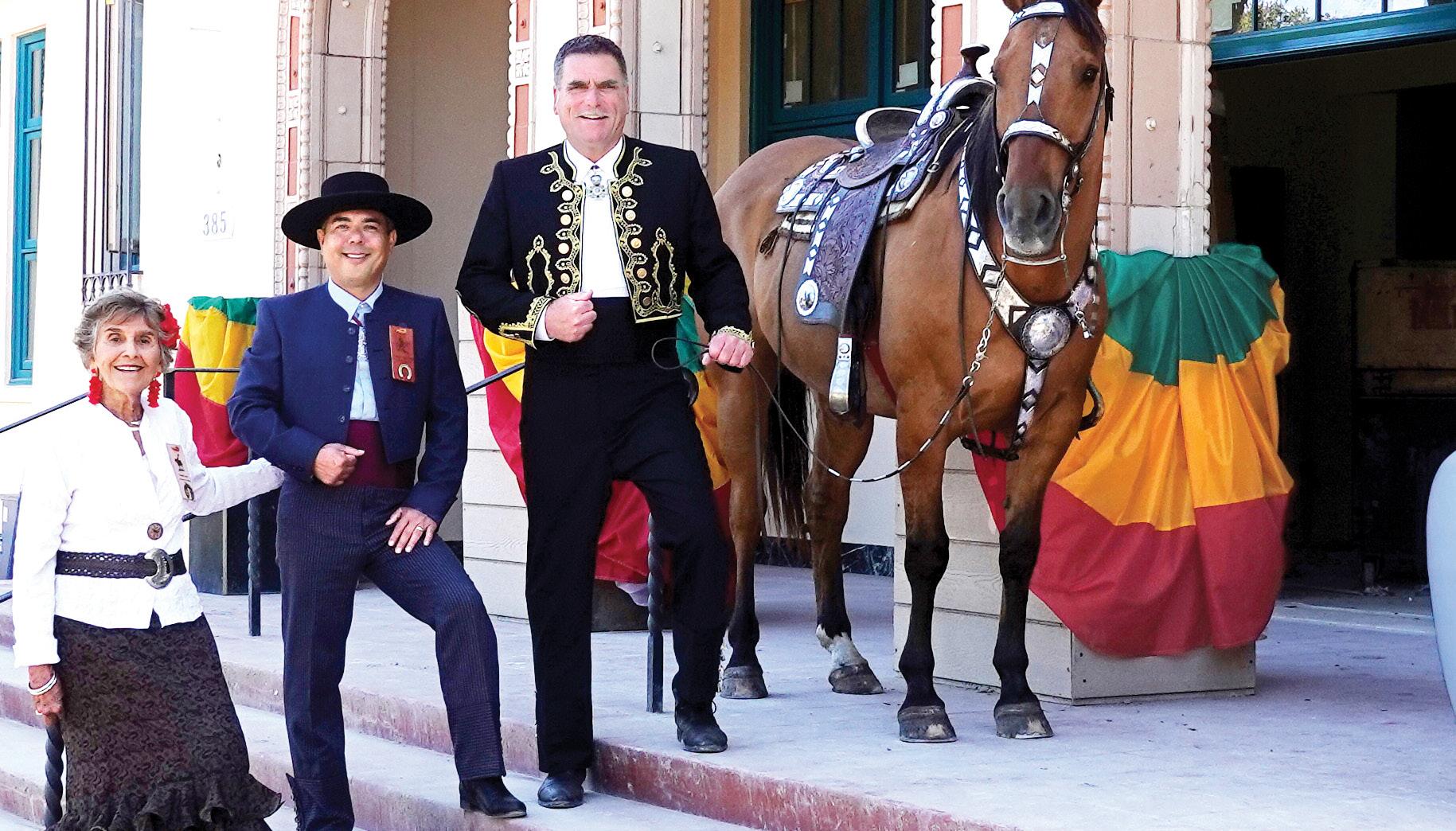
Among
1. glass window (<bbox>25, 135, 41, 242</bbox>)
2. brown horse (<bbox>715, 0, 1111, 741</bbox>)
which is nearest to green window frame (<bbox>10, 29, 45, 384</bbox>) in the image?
glass window (<bbox>25, 135, 41, 242</bbox>)

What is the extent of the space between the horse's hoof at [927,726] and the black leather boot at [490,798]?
3.33ft

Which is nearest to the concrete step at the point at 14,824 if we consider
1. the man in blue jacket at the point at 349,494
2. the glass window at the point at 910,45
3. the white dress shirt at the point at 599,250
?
the man in blue jacket at the point at 349,494

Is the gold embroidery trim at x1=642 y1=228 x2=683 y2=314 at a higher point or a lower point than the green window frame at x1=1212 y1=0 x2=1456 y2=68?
lower

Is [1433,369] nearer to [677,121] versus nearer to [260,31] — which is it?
[677,121]

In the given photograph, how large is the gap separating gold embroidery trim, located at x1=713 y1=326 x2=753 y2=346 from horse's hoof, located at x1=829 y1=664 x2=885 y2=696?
1586mm

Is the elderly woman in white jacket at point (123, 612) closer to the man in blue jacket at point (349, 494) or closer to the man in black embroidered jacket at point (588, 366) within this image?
the man in blue jacket at point (349, 494)

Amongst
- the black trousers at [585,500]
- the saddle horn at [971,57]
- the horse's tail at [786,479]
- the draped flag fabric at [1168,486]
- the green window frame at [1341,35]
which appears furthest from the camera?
the horse's tail at [786,479]

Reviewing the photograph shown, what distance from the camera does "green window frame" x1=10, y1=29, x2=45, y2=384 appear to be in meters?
13.3

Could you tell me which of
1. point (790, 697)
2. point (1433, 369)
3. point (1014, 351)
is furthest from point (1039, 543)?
point (1433, 369)

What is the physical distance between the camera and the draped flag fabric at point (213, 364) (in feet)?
29.1

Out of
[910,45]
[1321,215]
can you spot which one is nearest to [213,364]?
[910,45]

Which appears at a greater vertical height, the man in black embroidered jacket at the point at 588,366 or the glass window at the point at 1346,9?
the glass window at the point at 1346,9

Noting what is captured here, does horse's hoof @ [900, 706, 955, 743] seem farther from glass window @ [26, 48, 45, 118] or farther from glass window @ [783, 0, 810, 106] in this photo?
glass window @ [26, 48, 45, 118]

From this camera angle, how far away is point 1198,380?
548 centimetres
